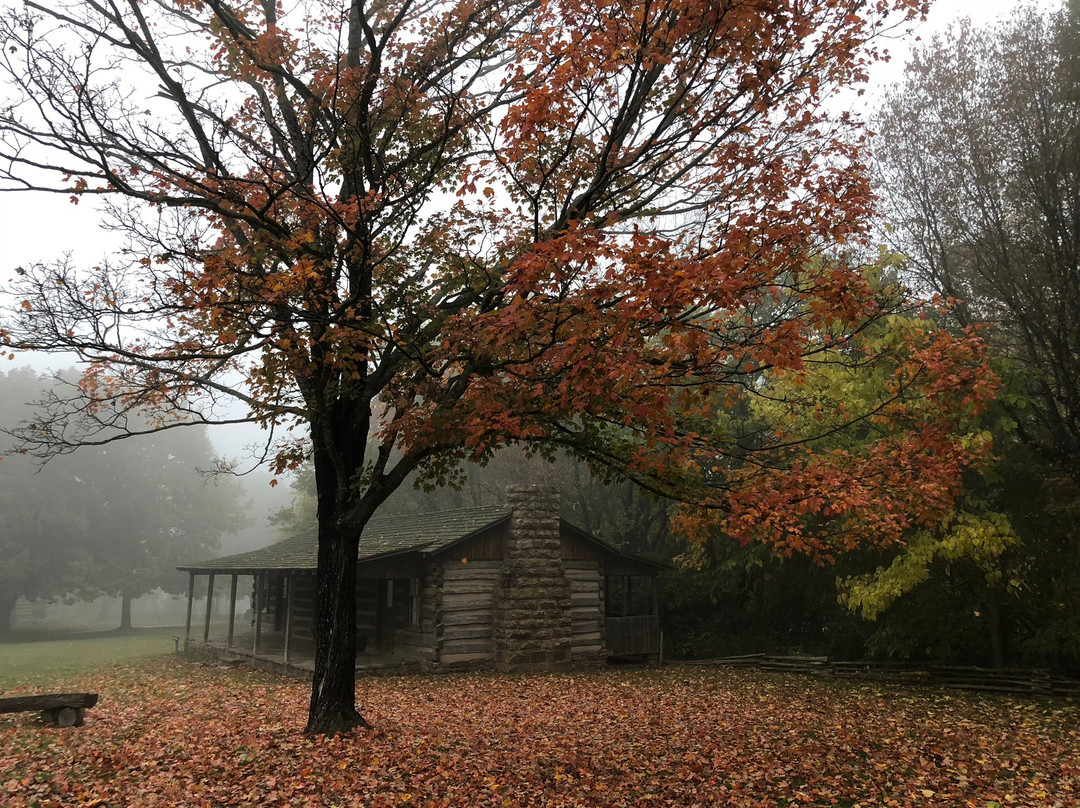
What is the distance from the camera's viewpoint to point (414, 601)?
21.4m

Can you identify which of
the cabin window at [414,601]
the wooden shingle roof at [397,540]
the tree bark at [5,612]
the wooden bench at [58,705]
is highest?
the wooden shingle roof at [397,540]

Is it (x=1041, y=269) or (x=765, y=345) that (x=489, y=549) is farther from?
(x=765, y=345)

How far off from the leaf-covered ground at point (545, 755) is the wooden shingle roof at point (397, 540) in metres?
5.79

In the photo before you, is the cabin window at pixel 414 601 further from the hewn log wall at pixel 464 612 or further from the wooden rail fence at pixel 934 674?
the wooden rail fence at pixel 934 674

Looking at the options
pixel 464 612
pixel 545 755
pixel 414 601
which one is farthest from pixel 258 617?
pixel 545 755

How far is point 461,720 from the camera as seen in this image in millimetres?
11914

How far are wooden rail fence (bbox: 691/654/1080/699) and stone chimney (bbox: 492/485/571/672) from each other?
6469 mm

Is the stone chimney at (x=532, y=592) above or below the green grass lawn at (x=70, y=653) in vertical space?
above

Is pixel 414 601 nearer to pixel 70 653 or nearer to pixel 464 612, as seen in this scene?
pixel 464 612

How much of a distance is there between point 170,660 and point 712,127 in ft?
92.0

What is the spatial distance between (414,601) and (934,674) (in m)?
14.2

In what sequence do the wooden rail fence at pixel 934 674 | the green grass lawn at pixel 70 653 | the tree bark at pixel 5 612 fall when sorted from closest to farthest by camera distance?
the wooden rail fence at pixel 934 674 → the green grass lawn at pixel 70 653 → the tree bark at pixel 5 612

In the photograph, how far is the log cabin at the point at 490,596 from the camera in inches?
802

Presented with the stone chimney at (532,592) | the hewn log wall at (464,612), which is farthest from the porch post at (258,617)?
the stone chimney at (532,592)
